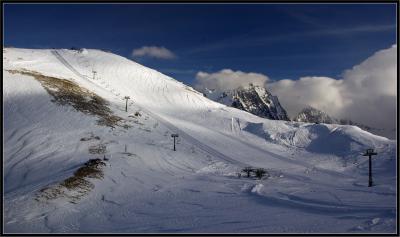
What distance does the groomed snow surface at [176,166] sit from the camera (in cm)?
2187

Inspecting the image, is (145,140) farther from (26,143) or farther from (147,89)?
(147,89)

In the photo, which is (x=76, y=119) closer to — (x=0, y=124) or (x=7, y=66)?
(x=0, y=124)

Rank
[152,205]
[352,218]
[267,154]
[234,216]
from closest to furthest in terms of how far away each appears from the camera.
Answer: [352,218] < [234,216] < [152,205] < [267,154]

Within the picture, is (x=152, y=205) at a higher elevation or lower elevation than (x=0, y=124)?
lower

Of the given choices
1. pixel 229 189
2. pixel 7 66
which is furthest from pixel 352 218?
pixel 7 66

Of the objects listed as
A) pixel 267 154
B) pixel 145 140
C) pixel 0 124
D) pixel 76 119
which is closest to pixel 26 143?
pixel 0 124

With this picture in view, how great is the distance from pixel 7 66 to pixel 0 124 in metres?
31.1

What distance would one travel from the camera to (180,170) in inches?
1559

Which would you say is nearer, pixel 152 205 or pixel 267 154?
pixel 152 205

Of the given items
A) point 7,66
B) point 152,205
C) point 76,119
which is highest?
point 7,66

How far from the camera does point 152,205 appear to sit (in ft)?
86.5

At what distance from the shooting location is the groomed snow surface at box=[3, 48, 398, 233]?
21.9 metres

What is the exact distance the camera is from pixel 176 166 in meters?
40.9

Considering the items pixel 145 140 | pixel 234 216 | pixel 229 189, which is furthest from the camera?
pixel 145 140
